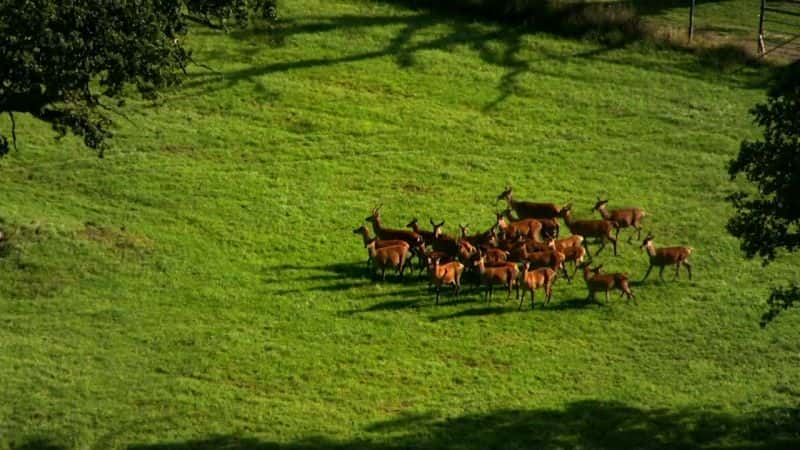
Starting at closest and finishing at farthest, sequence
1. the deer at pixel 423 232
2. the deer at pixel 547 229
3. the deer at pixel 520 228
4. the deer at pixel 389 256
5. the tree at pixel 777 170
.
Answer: the tree at pixel 777 170, the deer at pixel 389 256, the deer at pixel 423 232, the deer at pixel 520 228, the deer at pixel 547 229

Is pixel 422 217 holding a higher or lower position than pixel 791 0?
lower

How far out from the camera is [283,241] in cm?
3136

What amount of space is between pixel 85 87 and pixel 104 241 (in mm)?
5165

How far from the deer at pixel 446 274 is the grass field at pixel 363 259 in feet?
1.16

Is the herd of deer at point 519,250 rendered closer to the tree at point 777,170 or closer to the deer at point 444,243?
the deer at point 444,243

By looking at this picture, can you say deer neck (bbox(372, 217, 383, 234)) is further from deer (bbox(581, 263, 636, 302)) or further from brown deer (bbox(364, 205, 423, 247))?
deer (bbox(581, 263, 636, 302))

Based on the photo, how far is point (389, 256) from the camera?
29281 mm

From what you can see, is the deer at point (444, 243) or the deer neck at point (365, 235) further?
the deer neck at point (365, 235)

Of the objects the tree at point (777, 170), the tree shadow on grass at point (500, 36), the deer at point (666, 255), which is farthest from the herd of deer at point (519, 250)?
the tree shadow on grass at point (500, 36)

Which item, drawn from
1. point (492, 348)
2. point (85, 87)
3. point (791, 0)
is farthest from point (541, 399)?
point (791, 0)

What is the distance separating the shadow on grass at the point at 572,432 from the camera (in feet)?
77.4

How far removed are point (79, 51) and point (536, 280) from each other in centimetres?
978

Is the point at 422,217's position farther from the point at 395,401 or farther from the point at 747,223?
the point at 747,223

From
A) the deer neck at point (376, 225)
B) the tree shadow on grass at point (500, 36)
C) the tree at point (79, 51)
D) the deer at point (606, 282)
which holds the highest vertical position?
the tree at point (79, 51)
